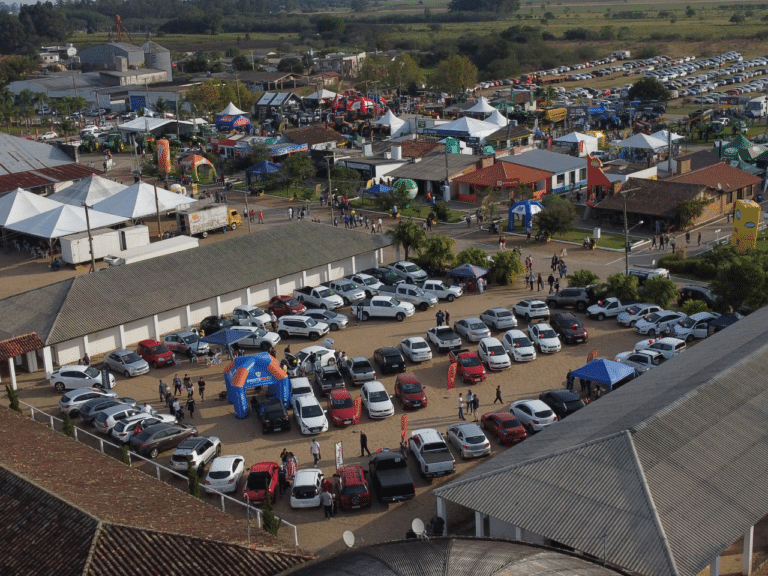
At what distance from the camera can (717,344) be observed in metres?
24.8

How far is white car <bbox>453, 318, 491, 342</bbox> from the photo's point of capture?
1232 inches

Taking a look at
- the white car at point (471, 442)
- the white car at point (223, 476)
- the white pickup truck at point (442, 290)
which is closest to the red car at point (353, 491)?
the white car at point (223, 476)

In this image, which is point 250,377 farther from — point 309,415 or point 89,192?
point 89,192

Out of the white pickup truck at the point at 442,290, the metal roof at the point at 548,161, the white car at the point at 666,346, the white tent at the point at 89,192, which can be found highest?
the white tent at the point at 89,192

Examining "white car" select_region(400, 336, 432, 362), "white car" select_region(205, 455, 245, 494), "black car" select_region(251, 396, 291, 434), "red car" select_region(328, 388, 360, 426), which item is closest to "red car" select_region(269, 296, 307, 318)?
"white car" select_region(400, 336, 432, 362)

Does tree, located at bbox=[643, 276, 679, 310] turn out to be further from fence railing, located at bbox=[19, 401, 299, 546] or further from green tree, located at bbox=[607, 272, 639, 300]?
fence railing, located at bbox=[19, 401, 299, 546]

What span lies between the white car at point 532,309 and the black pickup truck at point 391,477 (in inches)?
465

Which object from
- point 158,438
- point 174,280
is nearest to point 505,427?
point 158,438

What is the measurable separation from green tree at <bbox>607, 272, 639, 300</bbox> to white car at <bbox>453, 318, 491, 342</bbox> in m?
5.28

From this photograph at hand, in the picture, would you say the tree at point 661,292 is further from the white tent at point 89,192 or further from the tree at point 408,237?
the white tent at point 89,192

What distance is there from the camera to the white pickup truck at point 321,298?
3506 cm

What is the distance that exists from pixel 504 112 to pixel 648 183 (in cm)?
3622

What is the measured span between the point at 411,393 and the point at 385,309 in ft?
26.0

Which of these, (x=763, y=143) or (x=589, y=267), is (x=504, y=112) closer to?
(x=763, y=143)
